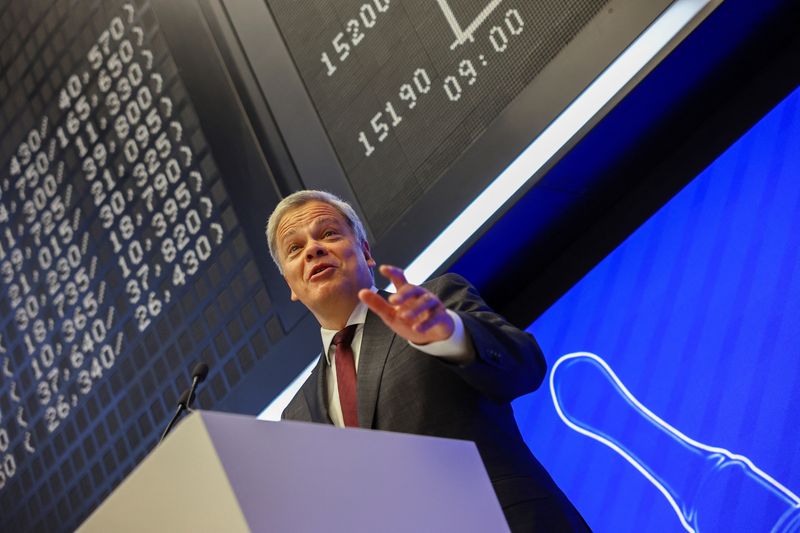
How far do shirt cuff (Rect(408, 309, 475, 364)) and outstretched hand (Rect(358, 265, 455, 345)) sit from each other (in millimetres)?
59

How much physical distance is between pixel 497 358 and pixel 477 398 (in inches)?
5.0

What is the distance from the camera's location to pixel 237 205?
127 inches

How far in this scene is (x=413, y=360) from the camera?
1.49 meters

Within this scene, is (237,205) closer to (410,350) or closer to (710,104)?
(710,104)

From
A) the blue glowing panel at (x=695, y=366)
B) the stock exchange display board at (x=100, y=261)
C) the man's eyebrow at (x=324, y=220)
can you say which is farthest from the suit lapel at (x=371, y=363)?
the stock exchange display board at (x=100, y=261)

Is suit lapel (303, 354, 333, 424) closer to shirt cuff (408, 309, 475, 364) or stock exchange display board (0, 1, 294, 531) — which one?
shirt cuff (408, 309, 475, 364)

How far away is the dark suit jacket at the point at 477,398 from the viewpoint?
4.36 ft

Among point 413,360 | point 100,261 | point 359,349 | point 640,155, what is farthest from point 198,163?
point 413,360

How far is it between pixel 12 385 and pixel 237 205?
1403mm

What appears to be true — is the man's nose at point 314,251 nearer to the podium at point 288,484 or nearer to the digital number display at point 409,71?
the podium at point 288,484

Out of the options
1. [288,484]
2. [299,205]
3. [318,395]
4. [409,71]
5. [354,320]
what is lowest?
[288,484]

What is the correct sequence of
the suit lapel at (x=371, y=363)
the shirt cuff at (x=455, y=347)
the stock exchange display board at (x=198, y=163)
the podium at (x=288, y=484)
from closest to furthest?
the podium at (x=288, y=484)
the shirt cuff at (x=455, y=347)
the suit lapel at (x=371, y=363)
the stock exchange display board at (x=198, y=163)

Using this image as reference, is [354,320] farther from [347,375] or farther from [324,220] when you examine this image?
[324,220]

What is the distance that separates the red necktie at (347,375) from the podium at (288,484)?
371 millimetres
